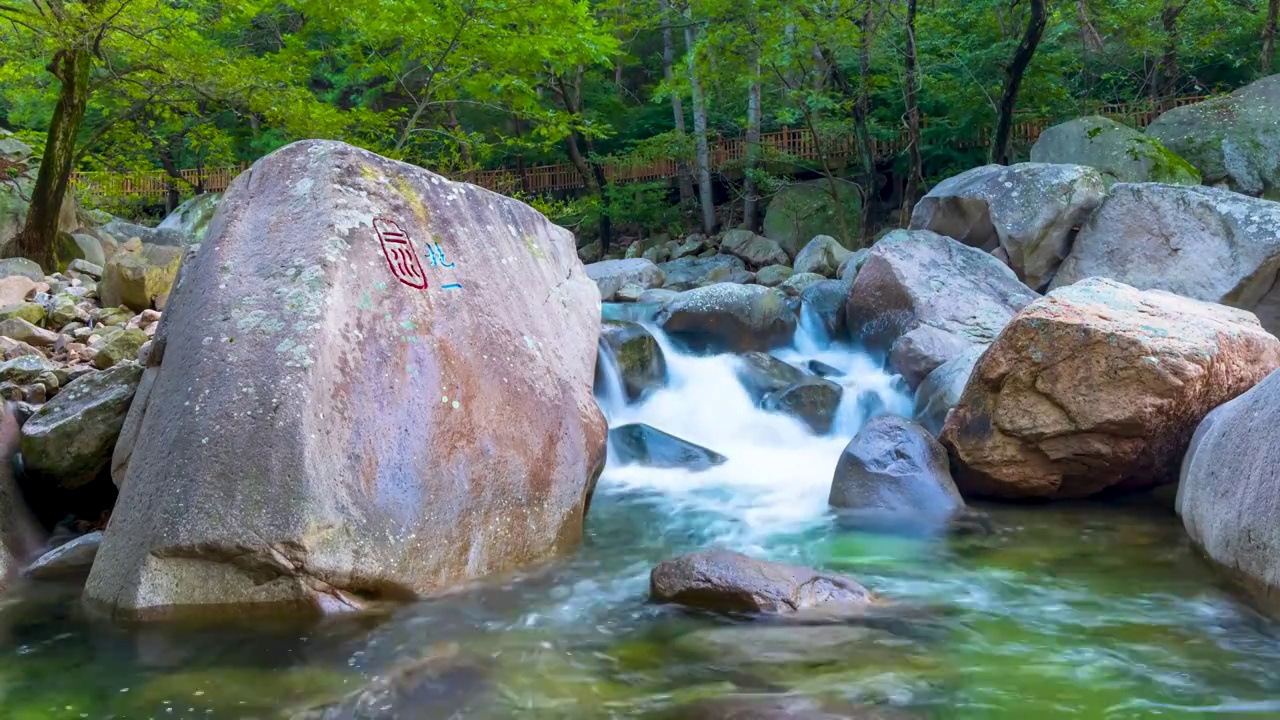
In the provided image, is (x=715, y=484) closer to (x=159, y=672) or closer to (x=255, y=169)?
(x=255, y=169)

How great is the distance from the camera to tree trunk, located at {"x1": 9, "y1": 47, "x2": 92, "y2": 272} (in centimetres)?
1010

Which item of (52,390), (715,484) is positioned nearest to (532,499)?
(715,484)

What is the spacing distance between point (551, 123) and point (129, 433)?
8.99 metres

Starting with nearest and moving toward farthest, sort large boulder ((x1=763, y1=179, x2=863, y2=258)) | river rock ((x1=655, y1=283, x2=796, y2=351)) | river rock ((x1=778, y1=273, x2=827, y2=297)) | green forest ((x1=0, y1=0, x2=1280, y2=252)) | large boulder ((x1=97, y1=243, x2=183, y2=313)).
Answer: large boulder ((x1=97, y1=243, x2=183, y2=313))
green forest ((x1=0, y1=0, x2=1280, y2=252))
river rock ((x1=655, y1=283, x2=796, y2=351))
river rock ((x1=778, y1=273, x2=827, y2=297))
large boulder ((x1=763, y1=179, x2=863, y2=258))

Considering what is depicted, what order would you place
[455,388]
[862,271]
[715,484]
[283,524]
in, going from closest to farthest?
[283,524] < [455,388] < [715,484] < [862,271]

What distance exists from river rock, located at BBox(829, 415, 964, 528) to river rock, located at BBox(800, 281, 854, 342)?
4.35 metres

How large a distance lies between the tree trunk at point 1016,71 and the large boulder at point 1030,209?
2330 millimetres

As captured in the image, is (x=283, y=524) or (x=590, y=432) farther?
(x=590, y=432)

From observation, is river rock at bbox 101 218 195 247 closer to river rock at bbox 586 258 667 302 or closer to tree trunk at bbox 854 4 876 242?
river rock at bbox 586 258 667 302

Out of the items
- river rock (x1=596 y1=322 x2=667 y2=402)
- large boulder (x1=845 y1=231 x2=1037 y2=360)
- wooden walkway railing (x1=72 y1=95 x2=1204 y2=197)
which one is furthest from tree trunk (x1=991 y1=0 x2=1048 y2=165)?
river rock (x1=596 y1=322 x2=667 y2=402)

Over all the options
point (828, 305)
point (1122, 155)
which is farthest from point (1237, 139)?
point (828, 305)

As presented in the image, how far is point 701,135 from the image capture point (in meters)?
19.4

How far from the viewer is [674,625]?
4141 mm

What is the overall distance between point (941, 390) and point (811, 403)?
4.48 feet
